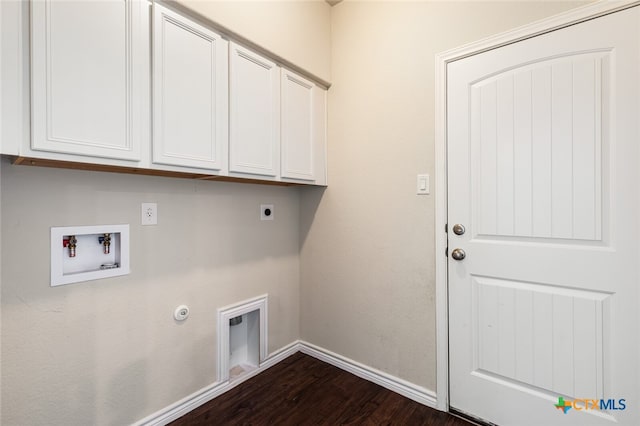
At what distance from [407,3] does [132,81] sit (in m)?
1.66

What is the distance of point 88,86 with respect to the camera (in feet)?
3.69

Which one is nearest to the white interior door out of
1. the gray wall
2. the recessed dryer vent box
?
the gray wall

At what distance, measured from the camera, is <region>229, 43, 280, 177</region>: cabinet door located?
1.63 m

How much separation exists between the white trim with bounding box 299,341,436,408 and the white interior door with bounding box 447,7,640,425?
0.16 m

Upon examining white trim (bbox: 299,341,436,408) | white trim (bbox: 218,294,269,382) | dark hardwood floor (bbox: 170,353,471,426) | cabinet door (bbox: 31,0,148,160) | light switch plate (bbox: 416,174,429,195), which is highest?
cabinet door (bbox: 31,0,148,160)

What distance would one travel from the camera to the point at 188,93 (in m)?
1.42

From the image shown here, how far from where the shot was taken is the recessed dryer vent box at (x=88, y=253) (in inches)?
49.9

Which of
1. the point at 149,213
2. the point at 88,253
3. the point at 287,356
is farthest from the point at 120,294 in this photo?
the point at 287,356

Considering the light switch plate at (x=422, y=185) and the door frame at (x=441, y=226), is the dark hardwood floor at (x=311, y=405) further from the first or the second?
the light switch plate at (x=422, y=185)

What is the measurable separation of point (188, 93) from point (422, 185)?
1.38 meters

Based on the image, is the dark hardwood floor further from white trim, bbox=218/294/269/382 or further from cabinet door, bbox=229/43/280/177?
cabinet door, bbox=229/43/280/177

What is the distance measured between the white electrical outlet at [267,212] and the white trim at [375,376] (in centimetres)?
110

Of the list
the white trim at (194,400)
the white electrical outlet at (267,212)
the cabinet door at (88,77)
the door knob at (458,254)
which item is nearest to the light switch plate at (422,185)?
the door knob at (458,254)

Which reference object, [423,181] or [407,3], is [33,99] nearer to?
[423,181]
